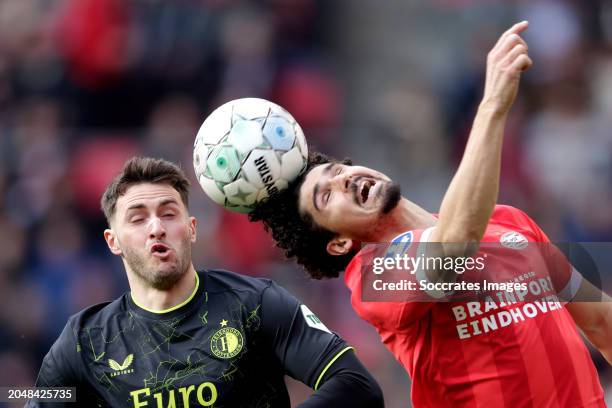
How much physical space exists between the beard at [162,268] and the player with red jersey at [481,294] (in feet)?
2.21

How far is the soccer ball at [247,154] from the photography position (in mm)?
5371

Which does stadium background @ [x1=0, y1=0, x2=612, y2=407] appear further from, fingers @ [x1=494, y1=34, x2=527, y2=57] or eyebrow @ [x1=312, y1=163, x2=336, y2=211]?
fingers @ [x1=494, y1=34, x2=527, y2=57]

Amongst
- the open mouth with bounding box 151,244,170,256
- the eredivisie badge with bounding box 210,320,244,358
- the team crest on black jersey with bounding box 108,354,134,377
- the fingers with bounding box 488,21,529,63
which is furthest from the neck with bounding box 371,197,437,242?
the team crest on black jersey with bounding box 108,354,134,377

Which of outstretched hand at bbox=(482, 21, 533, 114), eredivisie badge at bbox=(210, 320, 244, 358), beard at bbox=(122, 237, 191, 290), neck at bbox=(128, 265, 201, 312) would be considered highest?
outstretched hand at bbox=(482, 21, 533, 114)

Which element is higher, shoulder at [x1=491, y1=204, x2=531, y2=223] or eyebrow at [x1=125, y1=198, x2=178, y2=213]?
eyebrow at [x1=125, y1=198, x2=178, y2=213]

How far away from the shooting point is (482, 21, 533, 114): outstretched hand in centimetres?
443

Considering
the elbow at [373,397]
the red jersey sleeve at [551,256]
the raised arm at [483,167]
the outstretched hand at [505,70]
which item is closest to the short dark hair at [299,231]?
the elbow at [373,397]

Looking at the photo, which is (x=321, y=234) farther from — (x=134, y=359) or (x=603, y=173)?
(x=603, y=173)

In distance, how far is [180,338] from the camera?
540 cm

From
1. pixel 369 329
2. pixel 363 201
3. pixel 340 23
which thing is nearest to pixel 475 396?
pixel 363 201

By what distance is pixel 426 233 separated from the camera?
4.71 meters

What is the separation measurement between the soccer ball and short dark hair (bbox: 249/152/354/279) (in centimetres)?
8

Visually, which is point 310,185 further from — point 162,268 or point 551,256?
point 551,256

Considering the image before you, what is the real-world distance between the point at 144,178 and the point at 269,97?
207 inches
